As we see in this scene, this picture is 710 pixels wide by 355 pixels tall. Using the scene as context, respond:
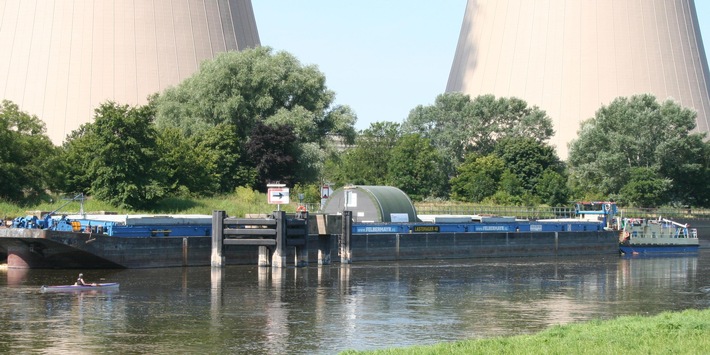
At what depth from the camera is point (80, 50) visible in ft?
233

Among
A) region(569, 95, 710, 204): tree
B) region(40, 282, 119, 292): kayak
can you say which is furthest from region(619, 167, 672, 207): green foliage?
region(40, 282, 119, 292): kayak

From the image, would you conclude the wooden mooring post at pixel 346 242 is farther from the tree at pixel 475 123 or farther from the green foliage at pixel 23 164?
the tree at pixel 475 123

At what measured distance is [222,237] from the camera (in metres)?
44.3

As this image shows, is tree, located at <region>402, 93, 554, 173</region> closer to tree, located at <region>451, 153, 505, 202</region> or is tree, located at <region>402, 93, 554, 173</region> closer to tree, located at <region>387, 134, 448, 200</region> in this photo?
tree, located at <region>451, 153, 505, 202</region>

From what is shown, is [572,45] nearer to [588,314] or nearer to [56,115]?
[56,115]

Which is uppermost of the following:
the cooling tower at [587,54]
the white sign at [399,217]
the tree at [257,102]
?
the cooling tower at [587,54]

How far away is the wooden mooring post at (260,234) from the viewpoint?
43906 millimetres

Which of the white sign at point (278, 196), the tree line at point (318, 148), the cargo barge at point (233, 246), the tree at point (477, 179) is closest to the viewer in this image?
the cargo barge at point (233, 246)

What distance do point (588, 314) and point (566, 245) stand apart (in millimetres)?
27912

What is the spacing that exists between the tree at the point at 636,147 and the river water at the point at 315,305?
3155 centimetres

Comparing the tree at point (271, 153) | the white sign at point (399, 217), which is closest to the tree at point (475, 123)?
the tree at point (271, 153)

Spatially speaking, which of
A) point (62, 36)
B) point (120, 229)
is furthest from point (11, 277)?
point (62, 36)

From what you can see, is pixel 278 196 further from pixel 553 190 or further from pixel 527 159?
pixel 527 159

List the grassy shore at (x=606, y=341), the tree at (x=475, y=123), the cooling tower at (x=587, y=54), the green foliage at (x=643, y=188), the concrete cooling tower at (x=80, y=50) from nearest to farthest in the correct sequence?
the grassy shore at (x=606, y=341) < the concrete cooling tower at (x=80, y=50) < the green foliage at (x=643, y=188) < the cooling tower at (x=587, y=54) < the tree at (x=475, y=123)
